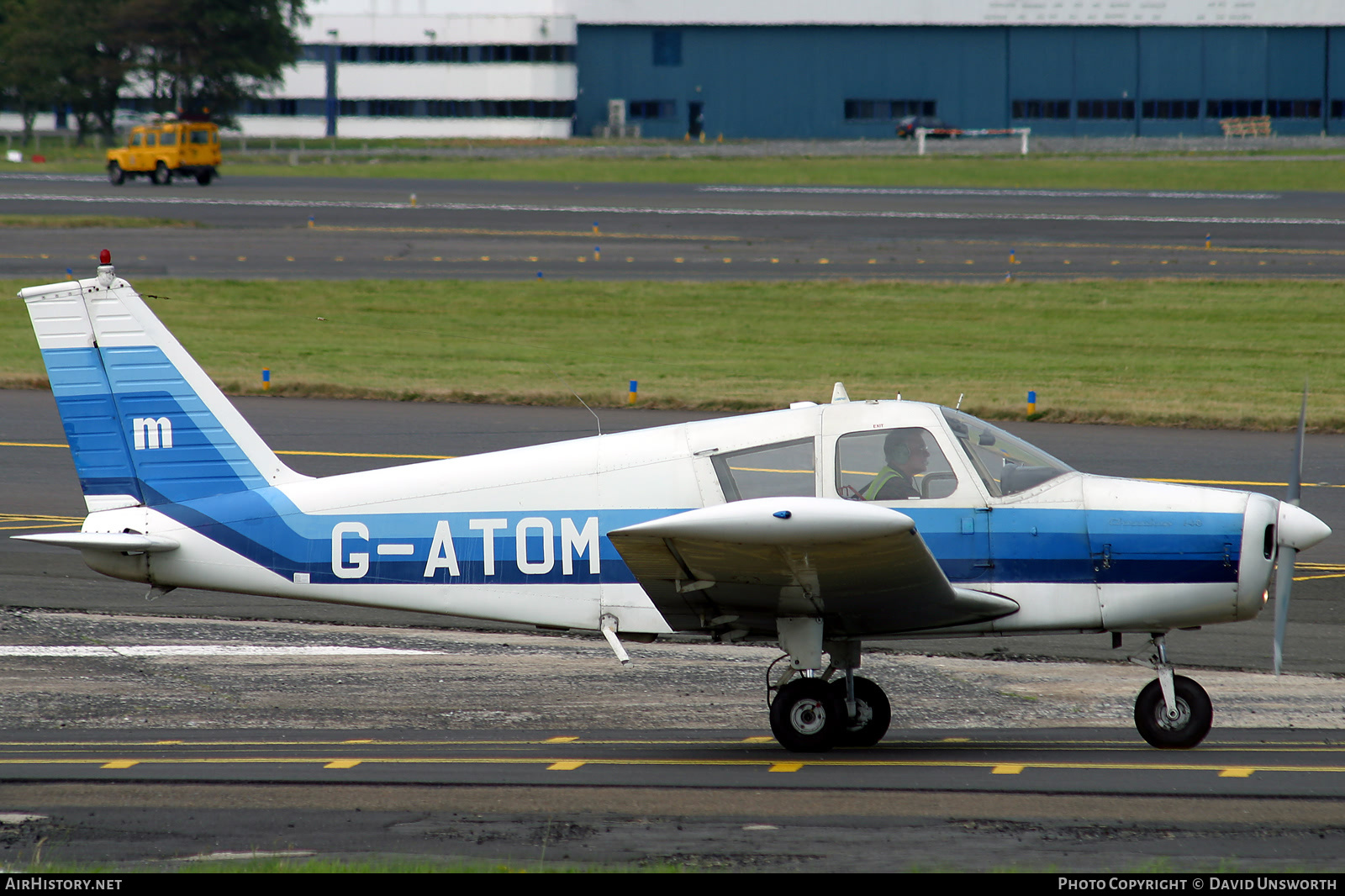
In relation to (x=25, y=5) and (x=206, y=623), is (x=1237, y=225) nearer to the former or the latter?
Result: (x=206, y=623)

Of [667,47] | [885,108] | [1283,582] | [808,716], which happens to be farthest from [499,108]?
[1283,582]

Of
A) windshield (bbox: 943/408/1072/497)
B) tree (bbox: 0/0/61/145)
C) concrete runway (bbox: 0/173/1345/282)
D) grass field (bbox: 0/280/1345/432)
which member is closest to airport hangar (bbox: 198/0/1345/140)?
tree (bbox: 0/0/61/145)

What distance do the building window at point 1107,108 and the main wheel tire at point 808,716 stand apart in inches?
3986

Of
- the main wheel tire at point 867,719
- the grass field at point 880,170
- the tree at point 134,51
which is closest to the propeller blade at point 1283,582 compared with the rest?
the main wheel tire at point 867,719

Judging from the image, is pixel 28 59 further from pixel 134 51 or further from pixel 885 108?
pixel 885 108

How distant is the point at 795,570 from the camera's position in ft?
28.5

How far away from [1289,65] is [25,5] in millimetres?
89529

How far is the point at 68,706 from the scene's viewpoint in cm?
1107

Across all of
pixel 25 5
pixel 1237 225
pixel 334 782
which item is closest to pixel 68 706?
pixel 334 782

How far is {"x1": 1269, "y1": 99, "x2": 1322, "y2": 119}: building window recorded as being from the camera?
10238 centimetres

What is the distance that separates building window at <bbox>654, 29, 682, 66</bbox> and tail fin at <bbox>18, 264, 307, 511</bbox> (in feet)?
329

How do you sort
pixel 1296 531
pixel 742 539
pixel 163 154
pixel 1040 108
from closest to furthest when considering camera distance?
pixel 742 539, pixel 1296 531, pixel 163 154, pixel 1040 108

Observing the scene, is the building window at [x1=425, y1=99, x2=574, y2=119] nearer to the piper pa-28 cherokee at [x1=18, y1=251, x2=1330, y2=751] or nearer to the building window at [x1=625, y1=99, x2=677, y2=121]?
the building window at [x1=625, y1=99, x2=677, y2=121]

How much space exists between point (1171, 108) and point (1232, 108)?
177 inches
